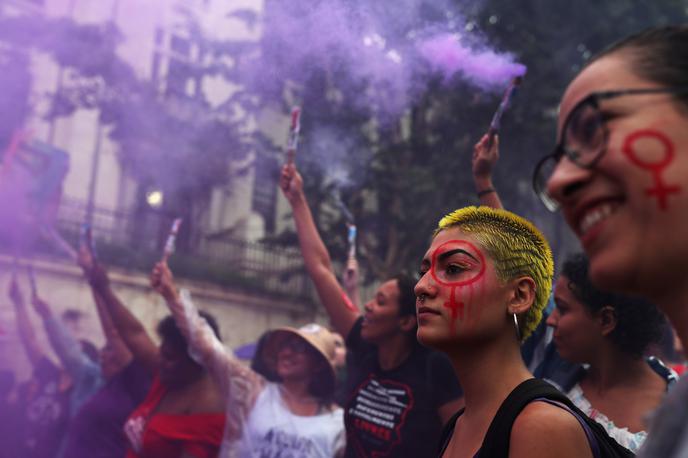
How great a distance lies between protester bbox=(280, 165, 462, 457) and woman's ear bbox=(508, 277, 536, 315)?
127cm

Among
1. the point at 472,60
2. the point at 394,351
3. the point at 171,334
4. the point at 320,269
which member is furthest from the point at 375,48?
the point at 394,351

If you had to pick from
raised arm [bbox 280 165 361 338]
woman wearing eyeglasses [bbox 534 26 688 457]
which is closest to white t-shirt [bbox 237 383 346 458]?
raised arm [bbox 280 165 361 338]

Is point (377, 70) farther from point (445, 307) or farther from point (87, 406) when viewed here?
point (445, 307)

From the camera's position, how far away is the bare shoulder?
1519mm

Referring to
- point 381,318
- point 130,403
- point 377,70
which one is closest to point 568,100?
point 381,318

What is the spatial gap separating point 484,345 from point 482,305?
11 cm

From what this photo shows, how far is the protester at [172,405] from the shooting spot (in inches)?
157

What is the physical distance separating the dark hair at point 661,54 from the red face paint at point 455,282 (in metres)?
0.92

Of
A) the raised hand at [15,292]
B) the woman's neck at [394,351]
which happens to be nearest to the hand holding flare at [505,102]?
the woman's neck at [394,351]

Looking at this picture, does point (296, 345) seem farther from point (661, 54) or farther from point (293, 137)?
point (661, 54)

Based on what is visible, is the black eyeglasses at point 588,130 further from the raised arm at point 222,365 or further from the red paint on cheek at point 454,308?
the raised arm at point 222,365

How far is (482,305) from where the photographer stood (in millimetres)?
1944

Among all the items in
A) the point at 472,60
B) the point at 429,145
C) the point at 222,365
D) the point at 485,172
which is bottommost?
the point at 222,365

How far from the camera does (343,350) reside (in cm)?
548
